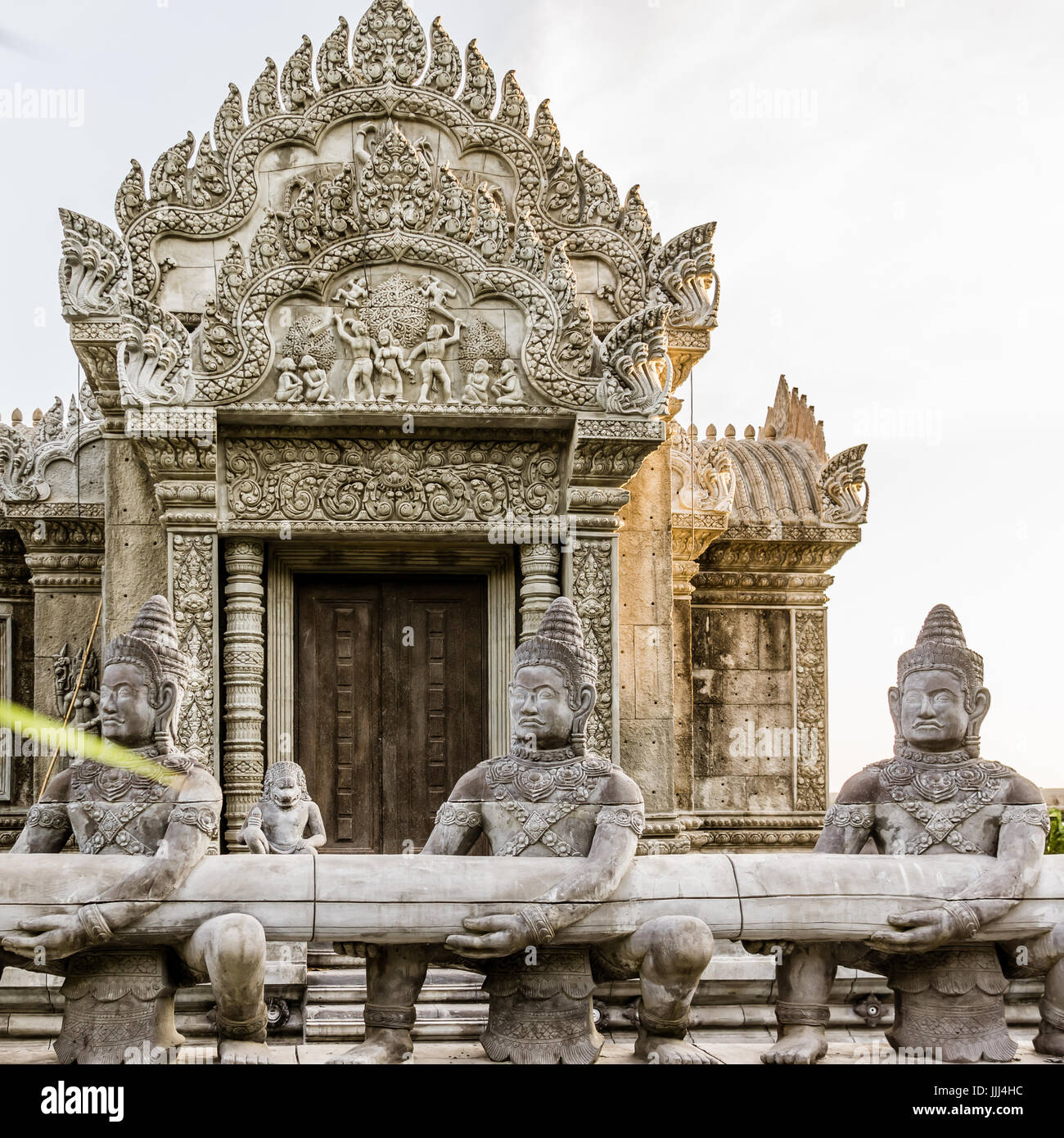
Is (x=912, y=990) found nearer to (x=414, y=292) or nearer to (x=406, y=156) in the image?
(x=414, y=292)

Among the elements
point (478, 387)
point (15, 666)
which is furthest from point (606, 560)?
point (15, 666)

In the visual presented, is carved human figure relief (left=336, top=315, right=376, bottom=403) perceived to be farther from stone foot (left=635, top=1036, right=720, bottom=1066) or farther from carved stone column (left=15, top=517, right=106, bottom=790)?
stone foot (left=635, top=1036, right=720, bottom=1066)

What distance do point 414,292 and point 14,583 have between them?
582 centimetres

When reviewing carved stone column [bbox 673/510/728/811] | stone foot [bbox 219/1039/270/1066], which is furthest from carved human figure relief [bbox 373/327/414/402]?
stone foot [bbox 219/1039/270/1066]

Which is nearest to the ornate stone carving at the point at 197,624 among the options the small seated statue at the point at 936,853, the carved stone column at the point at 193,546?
the carved stone column at the point at 193,546

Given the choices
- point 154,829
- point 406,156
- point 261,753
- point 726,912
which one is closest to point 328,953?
point 261,753

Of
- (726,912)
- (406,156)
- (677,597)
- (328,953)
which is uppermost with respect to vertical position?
(406,156)

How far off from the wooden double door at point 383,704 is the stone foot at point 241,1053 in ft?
18.2

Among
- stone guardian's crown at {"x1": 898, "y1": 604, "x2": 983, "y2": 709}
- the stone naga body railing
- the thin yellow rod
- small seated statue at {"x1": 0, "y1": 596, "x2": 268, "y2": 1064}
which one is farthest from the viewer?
the thin yellow rod

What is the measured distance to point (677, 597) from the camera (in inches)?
540

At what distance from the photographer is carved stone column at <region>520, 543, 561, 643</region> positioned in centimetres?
1166

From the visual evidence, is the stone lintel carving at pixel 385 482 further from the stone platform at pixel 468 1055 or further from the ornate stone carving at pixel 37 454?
the stone platform at pixel 468 1055

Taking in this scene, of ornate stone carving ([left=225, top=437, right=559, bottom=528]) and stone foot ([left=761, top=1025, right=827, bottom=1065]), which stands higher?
ornate stone carving ([left=225, top=437, right=559, bottom=528])
